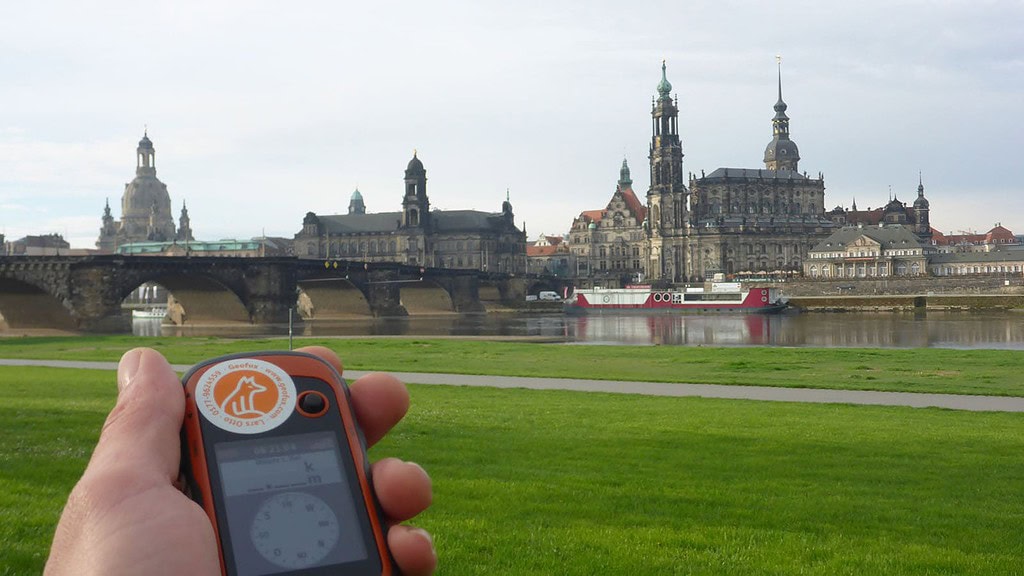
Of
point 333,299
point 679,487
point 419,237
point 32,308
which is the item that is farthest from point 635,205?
point 679,487

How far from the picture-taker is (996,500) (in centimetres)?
764

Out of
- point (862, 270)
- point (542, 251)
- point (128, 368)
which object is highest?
point (542, 251)

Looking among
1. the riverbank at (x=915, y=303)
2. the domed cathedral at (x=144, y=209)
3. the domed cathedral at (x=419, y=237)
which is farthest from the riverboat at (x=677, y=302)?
the domed cathedral at (x=144, y=209)

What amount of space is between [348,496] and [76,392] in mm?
15742

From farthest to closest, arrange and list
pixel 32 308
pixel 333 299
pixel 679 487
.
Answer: pixel 333 299
pixel 32 308
pixel 679 487

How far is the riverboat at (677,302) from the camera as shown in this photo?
9225cm

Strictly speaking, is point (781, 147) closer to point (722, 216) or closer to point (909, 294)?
point (722, 216)

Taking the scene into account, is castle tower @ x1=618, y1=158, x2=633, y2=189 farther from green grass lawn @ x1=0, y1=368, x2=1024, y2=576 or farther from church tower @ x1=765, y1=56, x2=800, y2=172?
green grass lawn @ x1=0, y1=368, x2=1024, y2=576

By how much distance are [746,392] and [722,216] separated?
12796cm

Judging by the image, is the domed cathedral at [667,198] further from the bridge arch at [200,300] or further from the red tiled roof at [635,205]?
the bridge arch at [200,300]

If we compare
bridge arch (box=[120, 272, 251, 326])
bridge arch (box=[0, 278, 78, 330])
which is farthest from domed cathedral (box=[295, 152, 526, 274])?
bridge arch (box=[0, 278, 78, 330])

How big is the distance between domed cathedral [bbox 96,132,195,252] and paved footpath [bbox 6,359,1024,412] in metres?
174

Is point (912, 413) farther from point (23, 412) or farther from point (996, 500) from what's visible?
point (23, 412)

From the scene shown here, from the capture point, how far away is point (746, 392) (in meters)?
18.2
